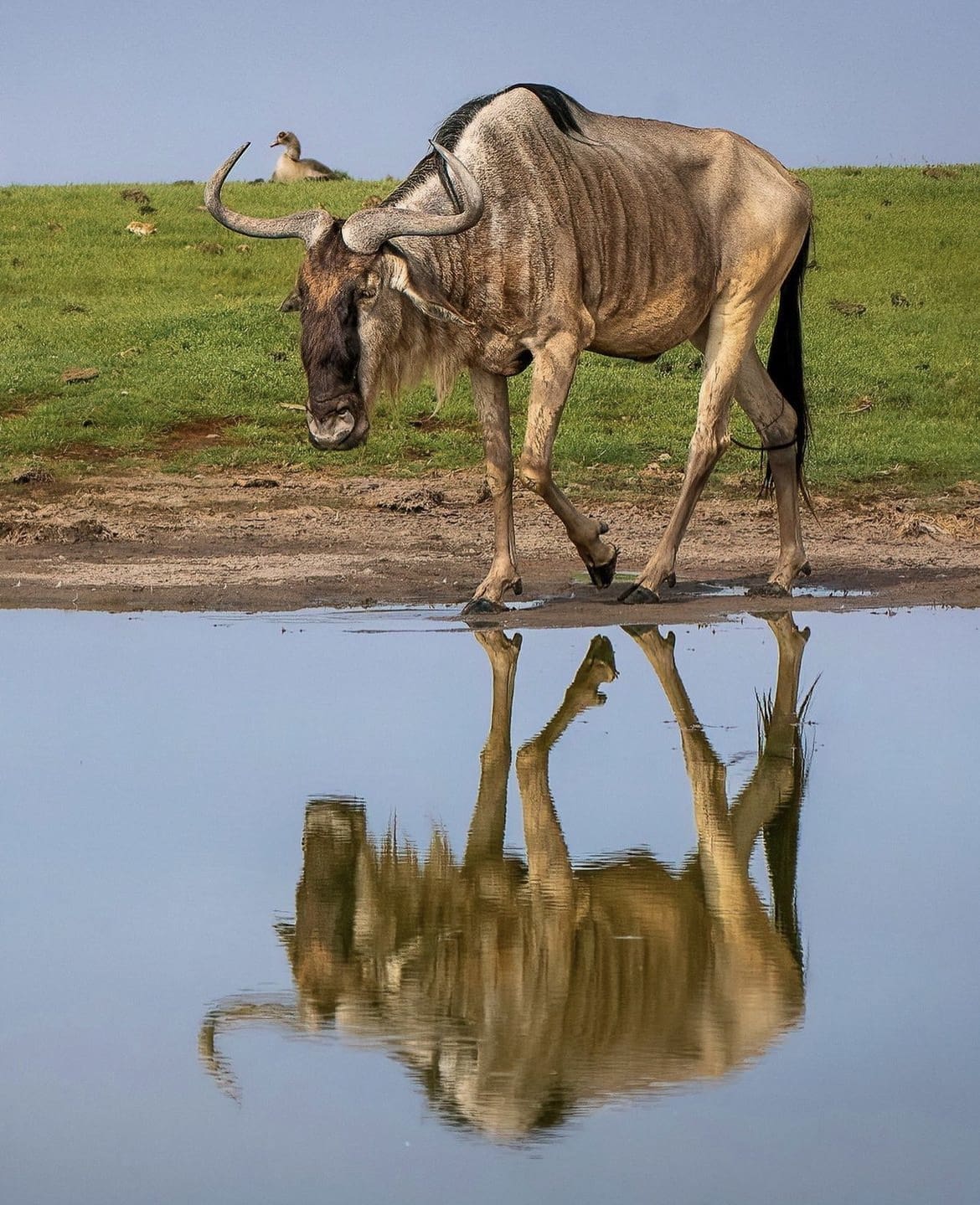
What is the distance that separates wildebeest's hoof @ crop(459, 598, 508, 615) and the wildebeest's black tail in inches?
81.4

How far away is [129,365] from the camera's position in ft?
52.4

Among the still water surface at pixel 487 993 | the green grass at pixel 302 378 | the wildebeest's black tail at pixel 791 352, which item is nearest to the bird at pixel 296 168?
the green grass at pixel 302 378

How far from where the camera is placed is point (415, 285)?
8539 millimetres

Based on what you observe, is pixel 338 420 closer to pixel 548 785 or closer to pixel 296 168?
pixel 548 785

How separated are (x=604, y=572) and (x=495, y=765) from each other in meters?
3.64

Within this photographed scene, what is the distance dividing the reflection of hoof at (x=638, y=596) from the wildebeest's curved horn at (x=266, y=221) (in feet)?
6.95

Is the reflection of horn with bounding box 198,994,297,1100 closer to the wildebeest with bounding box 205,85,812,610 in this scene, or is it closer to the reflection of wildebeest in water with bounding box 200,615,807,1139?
the reflection of wildebeest in water with bounding box 200,615,807,1139

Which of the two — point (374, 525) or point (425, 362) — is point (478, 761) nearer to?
point (425, 362)

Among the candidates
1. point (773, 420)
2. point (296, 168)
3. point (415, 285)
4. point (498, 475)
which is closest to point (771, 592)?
point (773, 420)

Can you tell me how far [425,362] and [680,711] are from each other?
9.52 feet

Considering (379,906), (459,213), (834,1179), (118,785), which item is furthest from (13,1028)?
(459,213)

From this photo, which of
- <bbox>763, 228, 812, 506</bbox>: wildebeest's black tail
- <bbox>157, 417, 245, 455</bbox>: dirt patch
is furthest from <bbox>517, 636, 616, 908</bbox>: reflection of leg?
<bbox>157, 417, 245, 455</bbox>: dirt patch

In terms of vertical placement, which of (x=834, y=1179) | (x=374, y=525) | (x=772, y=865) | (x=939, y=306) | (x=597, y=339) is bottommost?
(x=834, y=1179)

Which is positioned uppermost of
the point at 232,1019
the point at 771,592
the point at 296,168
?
the point at 296,168
